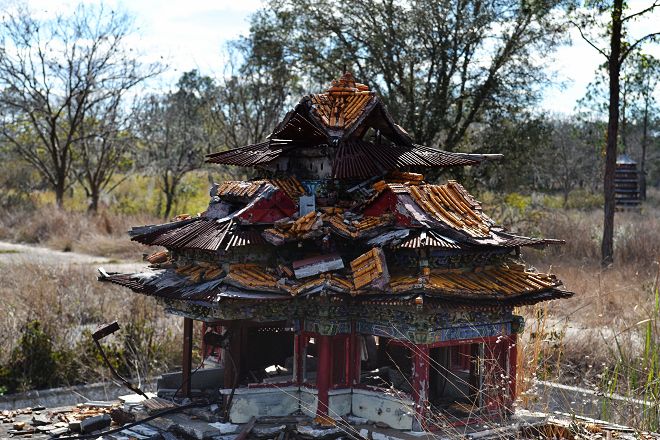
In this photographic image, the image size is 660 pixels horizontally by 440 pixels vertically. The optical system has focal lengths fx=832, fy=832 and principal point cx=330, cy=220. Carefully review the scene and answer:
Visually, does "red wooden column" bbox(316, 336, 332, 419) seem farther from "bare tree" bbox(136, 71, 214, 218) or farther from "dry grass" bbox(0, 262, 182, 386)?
"bare tree" bbox(136, 71, 214, 218)

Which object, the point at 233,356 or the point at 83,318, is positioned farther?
the point at 83,318

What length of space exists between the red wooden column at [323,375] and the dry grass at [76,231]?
1840cm

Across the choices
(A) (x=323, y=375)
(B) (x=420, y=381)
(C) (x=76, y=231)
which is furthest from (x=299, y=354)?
(C) (x=76, y=231)

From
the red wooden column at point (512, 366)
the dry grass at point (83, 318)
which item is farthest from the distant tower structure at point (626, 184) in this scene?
the red wooden column at point (512, 366)

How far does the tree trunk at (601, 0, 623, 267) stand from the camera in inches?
924

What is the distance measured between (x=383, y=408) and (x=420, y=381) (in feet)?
2.07

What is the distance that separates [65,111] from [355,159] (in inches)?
1159

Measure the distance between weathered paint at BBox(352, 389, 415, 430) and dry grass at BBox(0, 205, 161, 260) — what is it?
1851 cm

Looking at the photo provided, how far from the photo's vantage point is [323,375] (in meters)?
10.0

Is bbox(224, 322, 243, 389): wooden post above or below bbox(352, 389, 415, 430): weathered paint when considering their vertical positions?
above

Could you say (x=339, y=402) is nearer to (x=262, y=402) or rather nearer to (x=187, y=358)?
(x=262, y=402)

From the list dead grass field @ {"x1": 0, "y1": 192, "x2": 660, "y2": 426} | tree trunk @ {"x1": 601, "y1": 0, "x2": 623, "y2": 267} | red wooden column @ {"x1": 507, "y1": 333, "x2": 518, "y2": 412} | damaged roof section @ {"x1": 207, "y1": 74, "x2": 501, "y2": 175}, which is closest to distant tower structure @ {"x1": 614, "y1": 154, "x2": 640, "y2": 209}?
dead grass field @ {"x1": 0, "y1": 192, "x2": 660, "y2": 426}

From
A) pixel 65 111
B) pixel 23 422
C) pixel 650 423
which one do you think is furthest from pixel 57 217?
pixel 650 423

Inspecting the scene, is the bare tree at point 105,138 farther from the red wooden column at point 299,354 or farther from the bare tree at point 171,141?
the red wooden column at point 299,354
